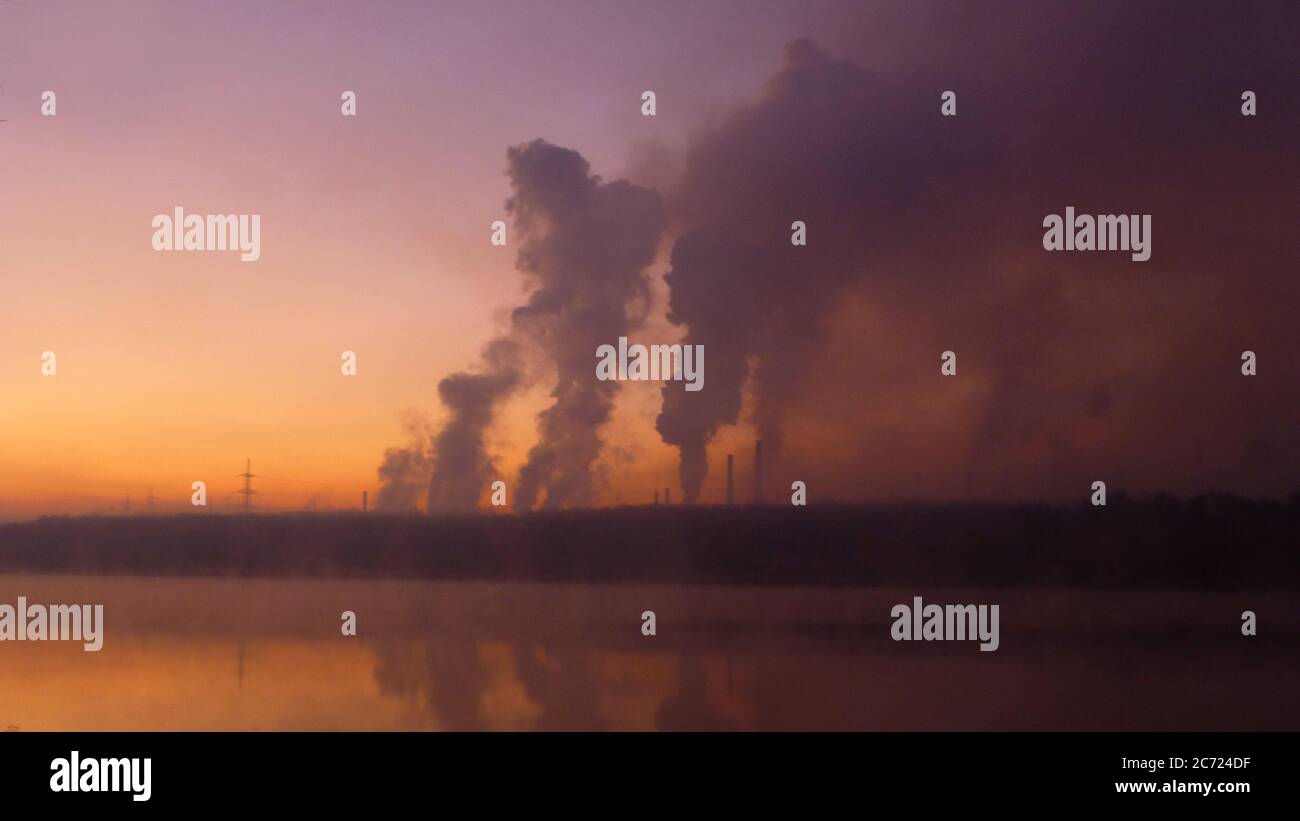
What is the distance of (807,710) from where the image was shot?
12383mm

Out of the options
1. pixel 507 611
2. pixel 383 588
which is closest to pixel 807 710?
pixel 507 611

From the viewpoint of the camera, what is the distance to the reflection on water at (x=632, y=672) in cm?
1198

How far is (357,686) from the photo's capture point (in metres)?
13.7

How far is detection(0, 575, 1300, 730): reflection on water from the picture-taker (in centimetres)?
1198

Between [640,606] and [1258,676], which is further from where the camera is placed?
[640,606]

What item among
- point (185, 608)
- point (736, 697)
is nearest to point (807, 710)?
point (736, 697)

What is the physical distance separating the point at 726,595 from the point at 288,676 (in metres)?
20.5

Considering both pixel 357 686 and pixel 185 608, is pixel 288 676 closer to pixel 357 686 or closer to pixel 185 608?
pixel 357 686

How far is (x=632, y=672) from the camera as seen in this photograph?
596 inches
